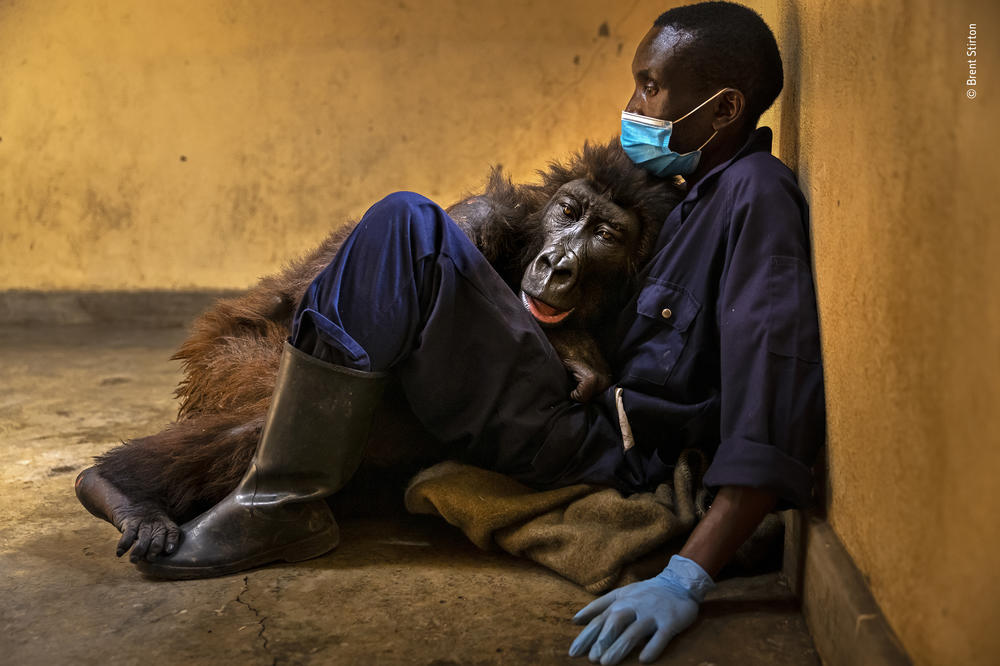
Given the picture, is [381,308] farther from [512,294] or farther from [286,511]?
[286,511]

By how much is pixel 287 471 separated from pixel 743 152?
3.86 feet

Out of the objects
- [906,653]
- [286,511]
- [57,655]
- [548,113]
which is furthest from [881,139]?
[548,113]

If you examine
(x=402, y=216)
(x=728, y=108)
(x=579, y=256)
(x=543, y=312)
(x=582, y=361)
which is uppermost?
(x=728, y=108)

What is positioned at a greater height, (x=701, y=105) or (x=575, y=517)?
(x=701, y=105)

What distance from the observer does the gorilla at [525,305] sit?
2.10 metres

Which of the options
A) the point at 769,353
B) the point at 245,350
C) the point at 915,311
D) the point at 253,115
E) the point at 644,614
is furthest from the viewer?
the point at 253,115

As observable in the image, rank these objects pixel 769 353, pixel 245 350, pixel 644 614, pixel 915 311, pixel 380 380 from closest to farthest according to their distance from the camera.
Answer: pixel 915 311
pixel 644 614
pixel 769 353
pixel 380 380
pixel 245 350

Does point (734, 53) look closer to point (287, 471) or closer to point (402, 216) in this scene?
point (402, 216)

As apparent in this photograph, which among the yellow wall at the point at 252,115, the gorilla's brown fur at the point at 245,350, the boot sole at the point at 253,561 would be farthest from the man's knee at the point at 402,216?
the yellow wall at the point at 252,115

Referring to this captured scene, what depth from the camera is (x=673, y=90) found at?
7.22 feet

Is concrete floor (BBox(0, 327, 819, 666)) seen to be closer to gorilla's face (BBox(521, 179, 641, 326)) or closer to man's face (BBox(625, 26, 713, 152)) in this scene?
gorilla's face (BBox(521, 179, 641, 326))

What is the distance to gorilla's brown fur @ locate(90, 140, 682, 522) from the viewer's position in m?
2.10

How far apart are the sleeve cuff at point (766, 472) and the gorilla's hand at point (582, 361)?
43 centimetres

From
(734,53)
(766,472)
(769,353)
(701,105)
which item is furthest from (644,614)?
(734,53)
